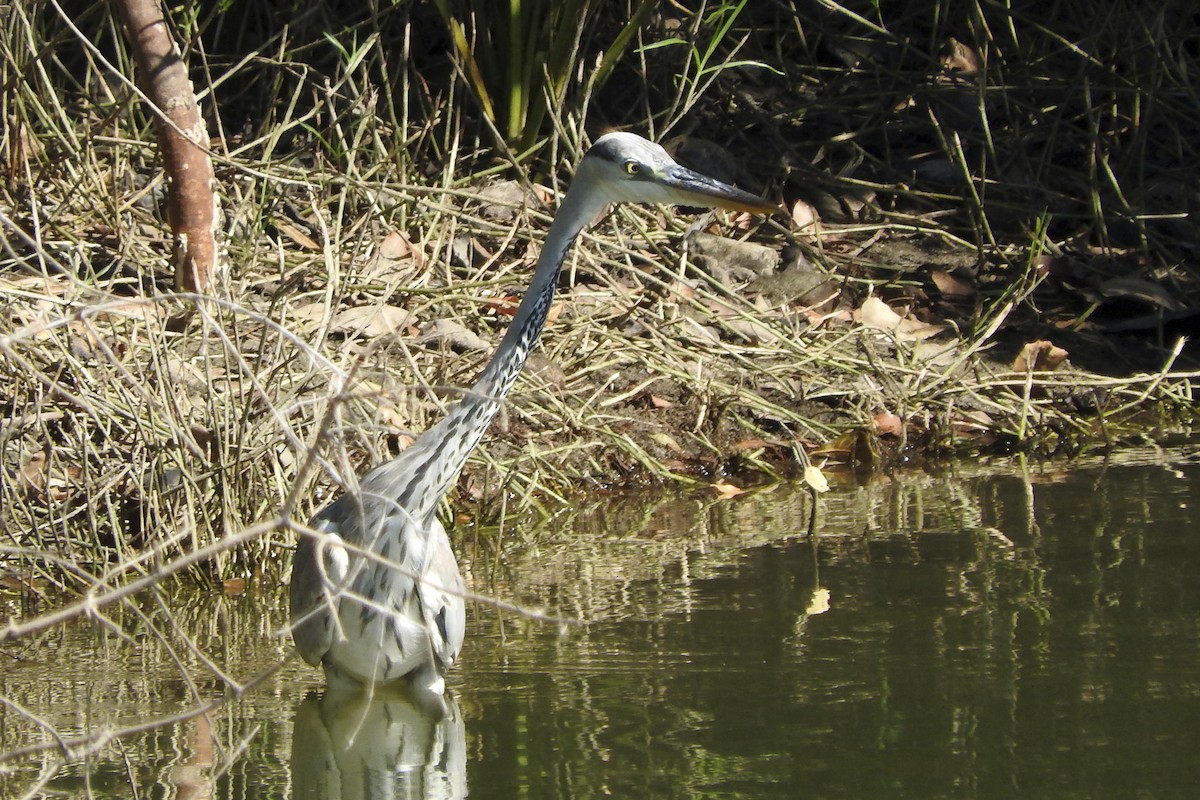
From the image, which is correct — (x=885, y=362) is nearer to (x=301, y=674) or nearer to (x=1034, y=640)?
(x=1034, y=640)

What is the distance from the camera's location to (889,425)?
6457mm

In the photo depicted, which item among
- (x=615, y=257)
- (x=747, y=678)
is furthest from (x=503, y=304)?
(x=747, y=678)

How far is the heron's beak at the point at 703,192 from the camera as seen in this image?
4.52 m

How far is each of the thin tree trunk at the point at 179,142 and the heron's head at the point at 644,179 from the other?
6.56 feet

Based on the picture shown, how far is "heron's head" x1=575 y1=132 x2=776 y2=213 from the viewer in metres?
4.50

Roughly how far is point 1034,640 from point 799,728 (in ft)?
2.76

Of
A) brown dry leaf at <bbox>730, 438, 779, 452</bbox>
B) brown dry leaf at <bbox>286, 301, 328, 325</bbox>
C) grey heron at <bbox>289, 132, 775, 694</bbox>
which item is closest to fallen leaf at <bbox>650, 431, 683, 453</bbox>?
brown dry leaf at <bbox>730, 438, 779, 452</bbox>

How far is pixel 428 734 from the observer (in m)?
3.87

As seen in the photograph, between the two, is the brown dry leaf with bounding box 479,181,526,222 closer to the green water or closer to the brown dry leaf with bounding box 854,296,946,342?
the brown dry leaf with bounding box 854,296,946,342

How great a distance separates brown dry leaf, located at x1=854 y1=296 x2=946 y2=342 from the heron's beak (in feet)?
8.52

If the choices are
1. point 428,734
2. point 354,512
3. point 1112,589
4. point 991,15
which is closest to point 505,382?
point 354,512

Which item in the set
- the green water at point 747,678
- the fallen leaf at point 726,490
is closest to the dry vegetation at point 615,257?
the fallen leaf at point 726,490

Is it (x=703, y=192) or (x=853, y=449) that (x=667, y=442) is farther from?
(x=703, y=192)

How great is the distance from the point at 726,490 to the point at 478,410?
200 centimetres
